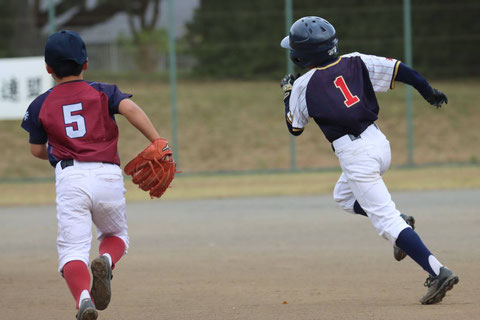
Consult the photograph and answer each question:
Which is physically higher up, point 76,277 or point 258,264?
point 76,277

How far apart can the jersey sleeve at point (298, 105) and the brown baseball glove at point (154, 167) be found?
0.89 metres

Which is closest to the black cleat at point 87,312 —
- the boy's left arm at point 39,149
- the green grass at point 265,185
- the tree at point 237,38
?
the boy's left arm at point 39,149

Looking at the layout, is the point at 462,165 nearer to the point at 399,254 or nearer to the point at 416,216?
the point at 416,216

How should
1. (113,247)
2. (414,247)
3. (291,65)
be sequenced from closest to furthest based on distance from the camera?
(113,247) < (414,247) < (291,65)

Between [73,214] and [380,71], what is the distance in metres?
2.17

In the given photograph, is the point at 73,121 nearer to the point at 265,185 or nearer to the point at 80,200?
the point at 80,200

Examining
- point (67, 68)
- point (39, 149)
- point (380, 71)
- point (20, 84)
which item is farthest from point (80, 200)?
point (20, 84)

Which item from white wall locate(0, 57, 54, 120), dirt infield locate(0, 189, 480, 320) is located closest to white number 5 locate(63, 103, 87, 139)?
dirt infield locate(0, 189, 480, 320)

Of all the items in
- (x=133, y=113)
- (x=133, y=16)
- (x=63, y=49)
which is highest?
(x=63, y=49)

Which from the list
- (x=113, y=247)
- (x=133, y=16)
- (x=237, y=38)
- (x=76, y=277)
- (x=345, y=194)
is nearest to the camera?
(x=76, y=277)

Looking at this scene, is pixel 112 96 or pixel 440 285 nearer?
pixel 112 96

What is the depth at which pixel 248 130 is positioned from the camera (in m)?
16.2

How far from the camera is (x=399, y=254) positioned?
557 cm

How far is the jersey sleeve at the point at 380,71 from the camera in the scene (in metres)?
5.29
